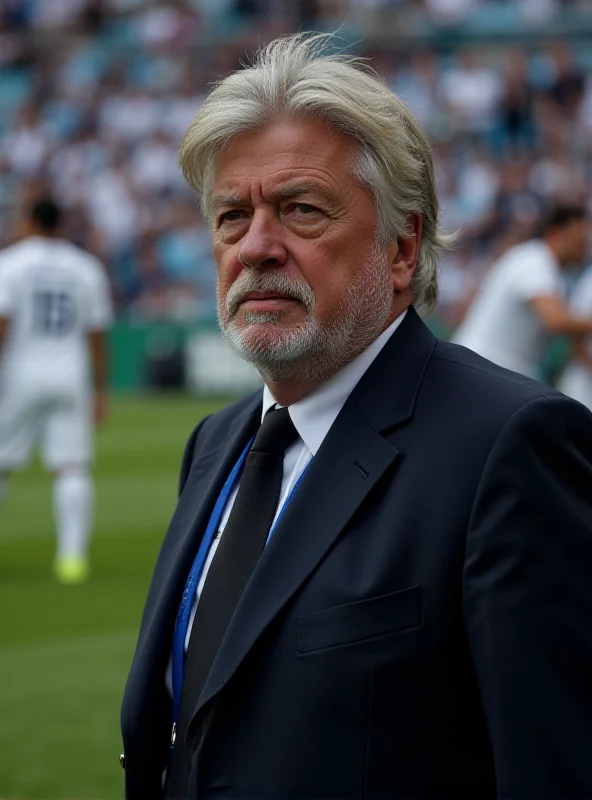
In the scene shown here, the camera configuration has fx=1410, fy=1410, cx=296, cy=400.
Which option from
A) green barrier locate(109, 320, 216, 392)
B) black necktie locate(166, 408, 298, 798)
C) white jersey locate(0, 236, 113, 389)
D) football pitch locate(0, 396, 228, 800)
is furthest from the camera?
green barrier locate(109, 320, 216, 392)

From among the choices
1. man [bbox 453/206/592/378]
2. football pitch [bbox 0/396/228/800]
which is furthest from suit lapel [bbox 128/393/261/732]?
man [bbox 453/206/592/378]

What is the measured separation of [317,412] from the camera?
7.77 feet

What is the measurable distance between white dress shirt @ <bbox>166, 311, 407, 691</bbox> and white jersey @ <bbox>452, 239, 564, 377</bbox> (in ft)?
19.4

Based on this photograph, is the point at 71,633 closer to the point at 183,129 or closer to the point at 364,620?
the point at 364,620

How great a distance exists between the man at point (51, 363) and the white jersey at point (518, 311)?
2.38 metres

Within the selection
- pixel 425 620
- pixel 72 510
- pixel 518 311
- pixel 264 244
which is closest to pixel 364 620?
pixel 425 620

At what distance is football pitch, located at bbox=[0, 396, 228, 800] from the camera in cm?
484

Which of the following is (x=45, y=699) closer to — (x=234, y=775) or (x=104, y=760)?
(x=104, y=760)

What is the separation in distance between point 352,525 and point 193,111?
65.8ft

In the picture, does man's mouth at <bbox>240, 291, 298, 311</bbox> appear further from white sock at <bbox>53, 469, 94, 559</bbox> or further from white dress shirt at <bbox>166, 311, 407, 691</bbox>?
white sock at <bbox>53, 469, 94, 559</bbox>

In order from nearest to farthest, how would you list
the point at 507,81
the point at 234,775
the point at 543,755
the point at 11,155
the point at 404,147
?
the point at 543,755 < the point at 234,775 < the point at 404,147 < the point at 507,81 < the point at 11,155

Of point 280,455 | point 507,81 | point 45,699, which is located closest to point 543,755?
point 280,455

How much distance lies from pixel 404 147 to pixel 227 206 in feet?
1.05

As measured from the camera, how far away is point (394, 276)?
2.45 m
